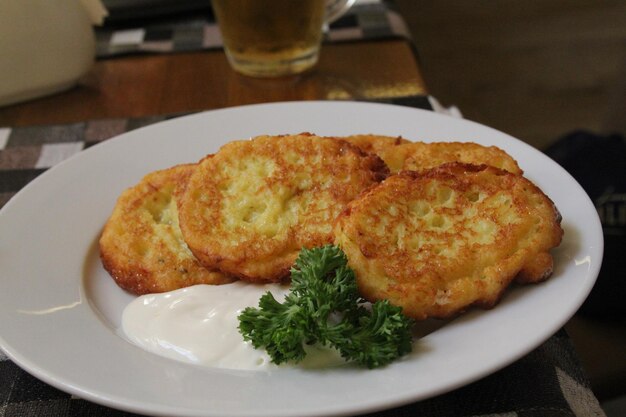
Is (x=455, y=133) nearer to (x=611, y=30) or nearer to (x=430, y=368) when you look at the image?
(x=430, y=368)

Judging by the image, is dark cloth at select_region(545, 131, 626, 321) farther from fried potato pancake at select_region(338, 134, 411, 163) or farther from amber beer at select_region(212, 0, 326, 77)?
amber beer at select_region(212, 0, 326, 77)

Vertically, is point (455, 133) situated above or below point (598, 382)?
above

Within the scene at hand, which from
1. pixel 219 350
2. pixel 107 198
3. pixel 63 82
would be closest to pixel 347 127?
pixel 107 198

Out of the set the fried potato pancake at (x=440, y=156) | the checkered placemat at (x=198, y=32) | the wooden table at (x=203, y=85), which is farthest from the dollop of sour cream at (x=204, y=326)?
the checkered placemat at (x=198, y=32)

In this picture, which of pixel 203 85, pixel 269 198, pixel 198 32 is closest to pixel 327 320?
pixel 269 198

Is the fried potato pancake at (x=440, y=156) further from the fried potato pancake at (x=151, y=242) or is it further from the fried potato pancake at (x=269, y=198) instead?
the fried potato pancake at (x=151, y=242)

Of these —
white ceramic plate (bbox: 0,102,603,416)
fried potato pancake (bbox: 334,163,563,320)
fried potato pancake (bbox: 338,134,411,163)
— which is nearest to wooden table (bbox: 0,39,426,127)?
white ceramic plate (bbox: 0,102,603,416)
